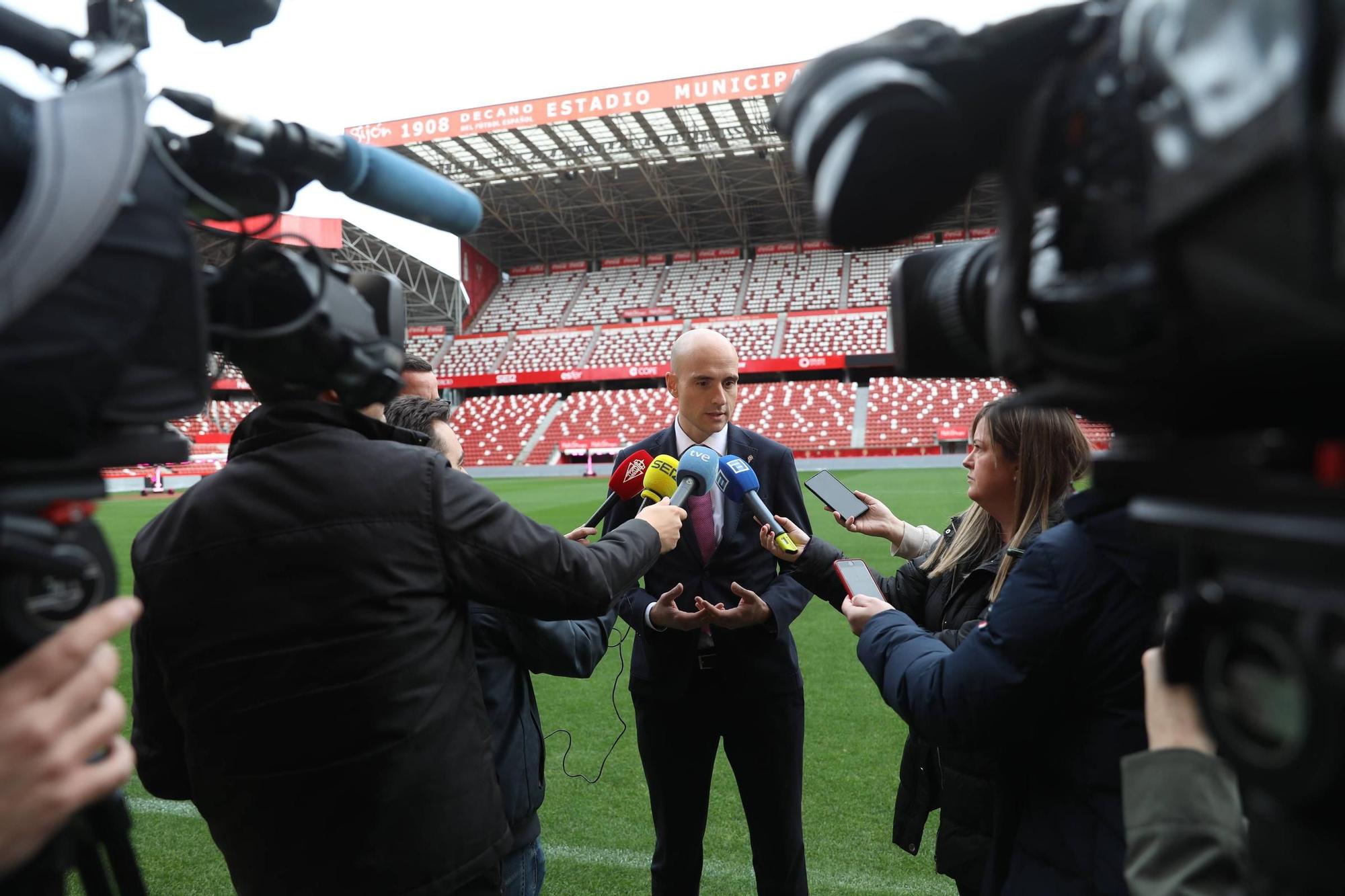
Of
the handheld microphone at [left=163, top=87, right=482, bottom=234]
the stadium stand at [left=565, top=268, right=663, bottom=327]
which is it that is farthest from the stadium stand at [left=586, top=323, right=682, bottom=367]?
the handheld microphone at [left=163, top=87, right=482, bottom=234]

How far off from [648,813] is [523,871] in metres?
1.29

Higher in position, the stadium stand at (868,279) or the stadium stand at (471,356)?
the stadium stand at (868,279)

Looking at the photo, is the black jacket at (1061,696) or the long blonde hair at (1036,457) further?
the long blonde hair at (1036,457)

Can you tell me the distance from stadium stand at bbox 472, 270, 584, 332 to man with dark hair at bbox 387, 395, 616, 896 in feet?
116

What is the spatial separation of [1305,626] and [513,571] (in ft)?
3.53

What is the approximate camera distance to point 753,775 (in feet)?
8.04

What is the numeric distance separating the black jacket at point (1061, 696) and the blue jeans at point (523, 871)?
105 centimetres

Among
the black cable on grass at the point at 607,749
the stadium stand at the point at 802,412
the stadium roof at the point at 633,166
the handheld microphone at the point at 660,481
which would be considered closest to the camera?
the handheld microphone at the point at 660,481

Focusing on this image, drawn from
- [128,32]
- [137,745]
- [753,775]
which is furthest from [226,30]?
[753,775]

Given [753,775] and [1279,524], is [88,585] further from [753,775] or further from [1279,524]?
[753,775]

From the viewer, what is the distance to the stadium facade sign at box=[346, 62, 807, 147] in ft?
72.8

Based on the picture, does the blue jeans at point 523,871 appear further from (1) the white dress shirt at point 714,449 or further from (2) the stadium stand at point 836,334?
(2) the stadium stand at point 836,334

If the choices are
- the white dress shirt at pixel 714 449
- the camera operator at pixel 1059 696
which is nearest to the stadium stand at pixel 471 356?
the white dress shirt at pixel 714 449

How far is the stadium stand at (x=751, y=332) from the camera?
1266 inches
